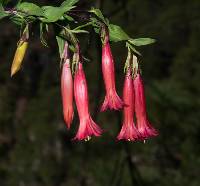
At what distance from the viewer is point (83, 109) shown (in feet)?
10.6

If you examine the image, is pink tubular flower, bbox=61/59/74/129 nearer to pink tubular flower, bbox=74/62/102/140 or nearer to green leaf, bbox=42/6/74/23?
pink tubular flower, bbox=74/62/102/140

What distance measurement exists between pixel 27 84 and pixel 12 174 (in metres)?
2.42

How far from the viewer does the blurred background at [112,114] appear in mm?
7223

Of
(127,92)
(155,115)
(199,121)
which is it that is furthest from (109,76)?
(199,121)

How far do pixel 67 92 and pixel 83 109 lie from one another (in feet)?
0.52

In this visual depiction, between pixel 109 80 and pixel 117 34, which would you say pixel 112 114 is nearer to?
pixel 109 80

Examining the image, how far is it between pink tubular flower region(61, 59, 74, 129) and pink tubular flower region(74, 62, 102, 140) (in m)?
0.04

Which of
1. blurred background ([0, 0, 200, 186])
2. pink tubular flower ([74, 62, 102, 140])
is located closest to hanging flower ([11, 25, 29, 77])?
pink tubular flower ([74, 62, 102, 140])

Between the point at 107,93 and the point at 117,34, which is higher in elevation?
the point at 117,34

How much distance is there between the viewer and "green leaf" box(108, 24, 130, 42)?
2.90 meters

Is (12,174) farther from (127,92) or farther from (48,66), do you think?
(127,92)

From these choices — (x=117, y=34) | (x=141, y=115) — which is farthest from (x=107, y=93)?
(x=117, y=34)

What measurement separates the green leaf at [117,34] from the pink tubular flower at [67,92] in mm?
361

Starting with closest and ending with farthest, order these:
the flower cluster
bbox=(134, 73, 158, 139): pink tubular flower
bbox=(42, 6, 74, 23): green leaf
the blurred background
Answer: bbox=(42, 6, 74, 23): green leaf → the flower cluster → bbox=(134, 73, 158, 139): pink tubular flower → the blurred background
